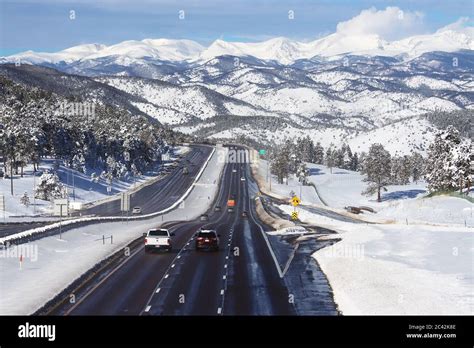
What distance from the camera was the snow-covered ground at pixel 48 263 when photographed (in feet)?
94.4

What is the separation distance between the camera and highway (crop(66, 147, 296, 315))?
2725cm

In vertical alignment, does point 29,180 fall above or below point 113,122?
below

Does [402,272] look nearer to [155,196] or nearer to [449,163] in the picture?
[449,163]

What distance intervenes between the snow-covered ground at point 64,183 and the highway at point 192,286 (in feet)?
212

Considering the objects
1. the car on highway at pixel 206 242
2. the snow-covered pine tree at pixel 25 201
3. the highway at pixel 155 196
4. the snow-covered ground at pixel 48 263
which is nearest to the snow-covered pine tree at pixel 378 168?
the highway at pixel 155 196

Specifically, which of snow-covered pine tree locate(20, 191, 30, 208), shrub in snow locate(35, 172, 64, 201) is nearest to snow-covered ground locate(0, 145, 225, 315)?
snow-covered pine tree locate(20, 191, 30, 208)

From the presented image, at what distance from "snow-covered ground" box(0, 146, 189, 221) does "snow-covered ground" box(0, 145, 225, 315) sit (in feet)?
147

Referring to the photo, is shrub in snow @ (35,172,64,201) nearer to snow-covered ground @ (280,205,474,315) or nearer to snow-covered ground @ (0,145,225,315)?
snow-covered ground @ (0,145,225,315)

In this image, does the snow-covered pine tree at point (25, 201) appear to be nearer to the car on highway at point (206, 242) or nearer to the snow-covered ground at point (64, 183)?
the snow-covered ground at point (64, 183)

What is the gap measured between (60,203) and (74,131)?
101516 millimetres

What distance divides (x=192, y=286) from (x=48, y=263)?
40.5 feet

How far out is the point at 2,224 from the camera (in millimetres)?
70250
